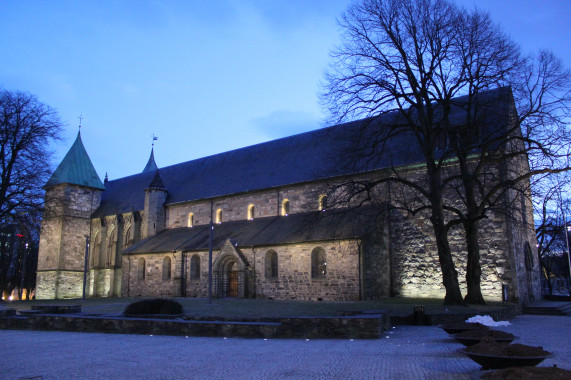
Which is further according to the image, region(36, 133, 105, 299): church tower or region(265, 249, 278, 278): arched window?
region(36, 133, 105, 299): church tower

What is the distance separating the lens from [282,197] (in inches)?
1375

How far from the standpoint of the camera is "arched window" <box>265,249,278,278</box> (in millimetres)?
31219

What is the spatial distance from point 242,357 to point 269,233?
22.0m

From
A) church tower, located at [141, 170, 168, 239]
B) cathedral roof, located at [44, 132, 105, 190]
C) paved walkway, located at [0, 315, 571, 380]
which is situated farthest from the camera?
cathedral roof, located at [44, 132, 105, 190]

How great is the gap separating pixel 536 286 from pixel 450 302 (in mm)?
12681

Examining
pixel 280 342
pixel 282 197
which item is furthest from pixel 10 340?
pixel 282 197

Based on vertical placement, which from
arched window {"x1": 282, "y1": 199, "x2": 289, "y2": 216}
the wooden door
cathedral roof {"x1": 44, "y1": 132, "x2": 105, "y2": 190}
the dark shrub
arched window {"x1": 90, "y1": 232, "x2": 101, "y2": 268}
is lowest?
the dark shrub

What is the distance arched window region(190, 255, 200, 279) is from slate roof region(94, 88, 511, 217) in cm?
585

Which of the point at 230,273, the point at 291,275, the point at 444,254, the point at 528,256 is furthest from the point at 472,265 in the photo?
the point at 230,273

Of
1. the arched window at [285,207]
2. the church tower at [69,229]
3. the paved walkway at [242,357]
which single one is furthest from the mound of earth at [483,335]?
the church tower at [69,229]

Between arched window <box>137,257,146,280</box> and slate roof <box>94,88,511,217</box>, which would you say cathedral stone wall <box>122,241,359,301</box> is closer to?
arched window <box>137,257,146,280</box>

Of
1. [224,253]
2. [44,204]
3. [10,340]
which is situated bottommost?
[10,340]

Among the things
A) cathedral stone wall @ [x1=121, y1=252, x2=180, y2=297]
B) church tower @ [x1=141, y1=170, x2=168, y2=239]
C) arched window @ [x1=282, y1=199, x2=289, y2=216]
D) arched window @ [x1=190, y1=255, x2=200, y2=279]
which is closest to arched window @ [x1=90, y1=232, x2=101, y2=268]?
church tower @ [x1=141, y1=170, x2=168, y2=239]

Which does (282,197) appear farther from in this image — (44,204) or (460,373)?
(460,373)
